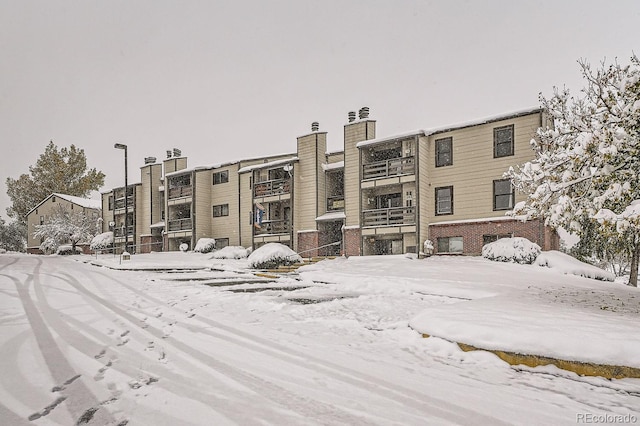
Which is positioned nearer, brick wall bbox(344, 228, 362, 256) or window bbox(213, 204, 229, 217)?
brick wall bbox(344, 228, 362, 256)

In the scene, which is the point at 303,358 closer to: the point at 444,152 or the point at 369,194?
the point at 444,152

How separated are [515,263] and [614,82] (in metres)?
10.3

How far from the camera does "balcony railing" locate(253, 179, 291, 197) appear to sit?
29156mm

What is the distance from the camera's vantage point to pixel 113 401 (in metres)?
3.87

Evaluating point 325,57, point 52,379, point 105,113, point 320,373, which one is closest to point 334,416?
point 320,373

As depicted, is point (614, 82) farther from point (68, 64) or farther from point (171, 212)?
point (68, 64)

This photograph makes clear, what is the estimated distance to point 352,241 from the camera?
24.8m

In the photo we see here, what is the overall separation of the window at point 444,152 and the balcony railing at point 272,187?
11120 millimetres

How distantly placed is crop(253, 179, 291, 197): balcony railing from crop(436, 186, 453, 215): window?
11.1m

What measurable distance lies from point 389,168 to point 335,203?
17.6ft

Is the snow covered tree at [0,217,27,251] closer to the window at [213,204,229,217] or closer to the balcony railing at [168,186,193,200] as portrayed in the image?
the balcony railing at [168,186,193,200]

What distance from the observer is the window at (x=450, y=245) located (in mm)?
21688

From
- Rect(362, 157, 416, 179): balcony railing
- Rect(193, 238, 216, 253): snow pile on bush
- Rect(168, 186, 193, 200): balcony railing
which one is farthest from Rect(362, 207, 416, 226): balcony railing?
Rect(168, 186, 193, 200): balcony railing

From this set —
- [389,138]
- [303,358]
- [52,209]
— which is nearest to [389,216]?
[389,138]
